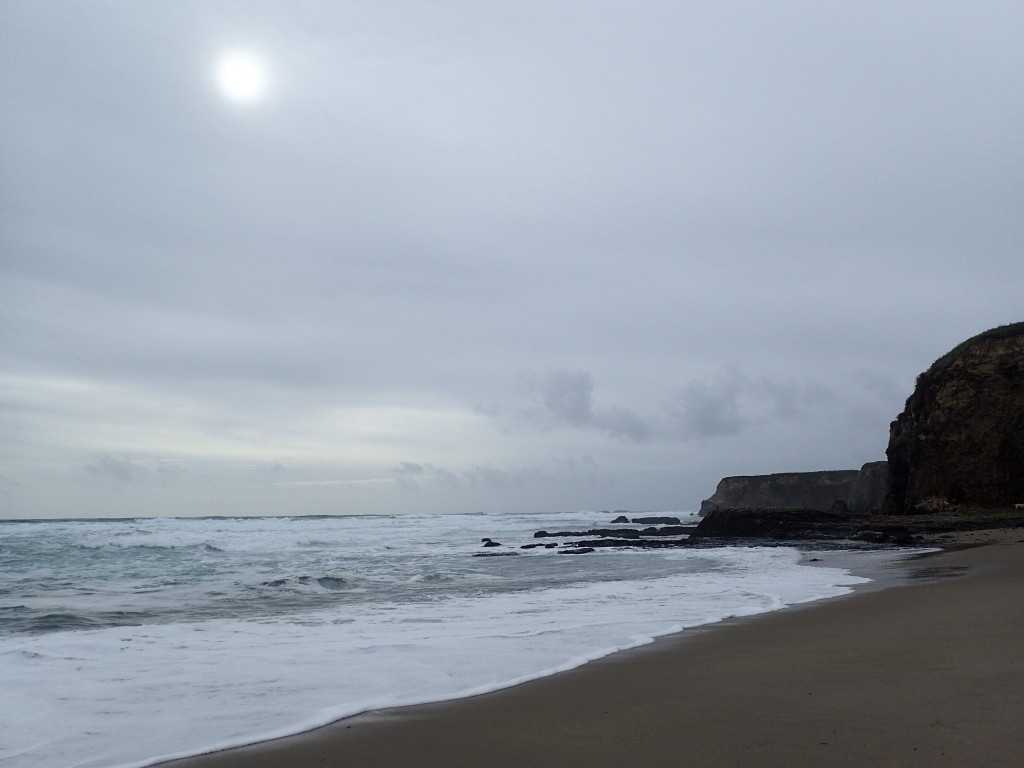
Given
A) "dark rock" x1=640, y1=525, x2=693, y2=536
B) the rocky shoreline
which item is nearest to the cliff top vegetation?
the rocky shoreline

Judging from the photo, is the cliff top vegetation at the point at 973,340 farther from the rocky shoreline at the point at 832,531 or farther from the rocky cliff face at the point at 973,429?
the rocky shoreline at the point at 832,531

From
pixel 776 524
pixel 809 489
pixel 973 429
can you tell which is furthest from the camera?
pixel 809 489

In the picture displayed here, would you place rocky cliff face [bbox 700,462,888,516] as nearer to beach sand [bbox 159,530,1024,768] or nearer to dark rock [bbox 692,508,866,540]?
dark rock [bbox 692,508,866,540]

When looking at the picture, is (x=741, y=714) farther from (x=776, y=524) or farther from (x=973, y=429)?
(x=776, y=524)

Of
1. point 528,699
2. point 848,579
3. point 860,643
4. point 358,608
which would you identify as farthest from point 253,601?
point 848,579

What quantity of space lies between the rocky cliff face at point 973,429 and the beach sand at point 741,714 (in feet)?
90.5

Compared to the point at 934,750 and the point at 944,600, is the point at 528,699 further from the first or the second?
the point at 944,600

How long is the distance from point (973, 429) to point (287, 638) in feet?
103

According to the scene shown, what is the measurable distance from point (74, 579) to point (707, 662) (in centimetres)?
1636

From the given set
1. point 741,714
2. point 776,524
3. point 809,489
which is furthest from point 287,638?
point 809,489

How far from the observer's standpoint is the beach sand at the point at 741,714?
10.8ft

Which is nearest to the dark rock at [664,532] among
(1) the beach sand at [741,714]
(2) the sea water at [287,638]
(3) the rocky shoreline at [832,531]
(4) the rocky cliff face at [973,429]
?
(3) the rocky shoreline at [832,531]

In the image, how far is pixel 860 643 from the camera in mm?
6121

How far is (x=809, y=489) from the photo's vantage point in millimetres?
68750
